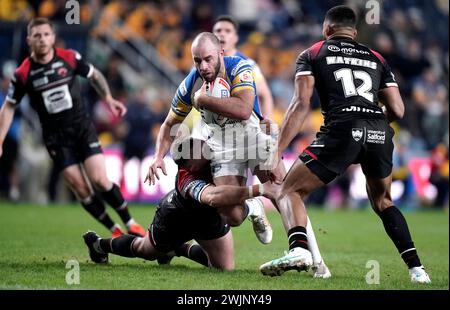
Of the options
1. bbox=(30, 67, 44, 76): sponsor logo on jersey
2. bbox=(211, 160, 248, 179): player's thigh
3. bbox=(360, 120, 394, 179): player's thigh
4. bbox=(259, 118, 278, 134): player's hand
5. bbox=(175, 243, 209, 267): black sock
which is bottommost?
bbox=(175, 243, 209, 267): black sock

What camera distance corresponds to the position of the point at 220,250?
27.4 feet

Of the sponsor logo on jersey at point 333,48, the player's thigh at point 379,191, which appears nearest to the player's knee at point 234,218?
the player's thigh at point 379,191

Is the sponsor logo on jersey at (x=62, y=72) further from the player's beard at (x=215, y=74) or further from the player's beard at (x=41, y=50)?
the player's beard at (x=215, y=74)

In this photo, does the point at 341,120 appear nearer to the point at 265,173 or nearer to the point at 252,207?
the point at 265,173

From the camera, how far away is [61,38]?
56.8 feet

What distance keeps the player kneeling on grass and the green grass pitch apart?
18 cm

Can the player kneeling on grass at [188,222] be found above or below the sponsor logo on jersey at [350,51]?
below

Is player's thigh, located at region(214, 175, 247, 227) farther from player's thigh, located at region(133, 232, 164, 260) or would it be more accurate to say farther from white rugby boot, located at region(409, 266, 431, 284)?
white rugby boot, located at region(409, 266, 431, 284)

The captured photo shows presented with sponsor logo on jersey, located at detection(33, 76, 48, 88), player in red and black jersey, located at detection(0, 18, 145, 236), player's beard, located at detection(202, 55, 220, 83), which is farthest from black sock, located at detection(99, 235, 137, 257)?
sponsor logo on jersey, located at detection(33, 76, 48, 88)

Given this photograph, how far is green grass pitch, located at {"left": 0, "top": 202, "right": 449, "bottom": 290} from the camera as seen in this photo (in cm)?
746

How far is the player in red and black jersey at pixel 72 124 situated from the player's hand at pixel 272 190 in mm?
3303

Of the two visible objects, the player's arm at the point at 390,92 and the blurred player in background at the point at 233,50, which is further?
the blurred player in background at the point at 233,50

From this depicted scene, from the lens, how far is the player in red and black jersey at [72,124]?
35.1ft
